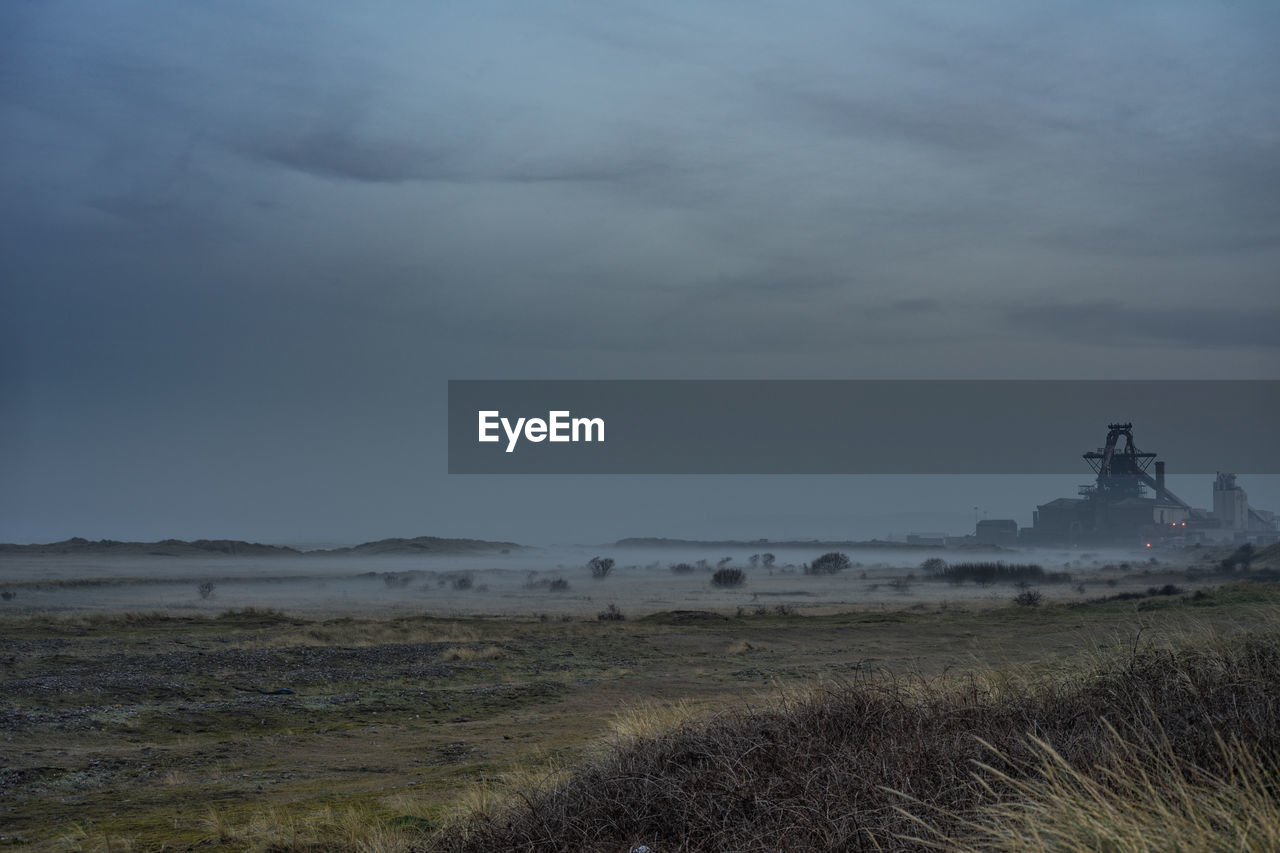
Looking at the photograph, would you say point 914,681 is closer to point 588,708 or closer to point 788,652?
point 588,708

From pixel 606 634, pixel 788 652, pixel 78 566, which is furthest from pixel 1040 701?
pixel 78 566

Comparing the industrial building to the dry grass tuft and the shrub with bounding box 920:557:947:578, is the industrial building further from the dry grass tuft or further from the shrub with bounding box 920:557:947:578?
the dry grass tuft

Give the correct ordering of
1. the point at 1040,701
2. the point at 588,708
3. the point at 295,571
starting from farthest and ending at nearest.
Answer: the point at 295,571, the point at 588,708, the point at 1040,701

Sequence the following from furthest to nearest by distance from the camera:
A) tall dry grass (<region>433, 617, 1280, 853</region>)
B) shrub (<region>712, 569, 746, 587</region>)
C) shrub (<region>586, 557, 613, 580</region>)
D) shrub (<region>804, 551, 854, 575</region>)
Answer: shrub (<region>804, 551, 854, 575</region>), shrub (<region>586, 557, 613, 580</region>), shrub (<region>712, 569, 746, 587</region>), tall dry grass (<region>433, 617, 1280, 853</region>)

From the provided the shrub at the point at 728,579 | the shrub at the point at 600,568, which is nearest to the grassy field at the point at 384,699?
the shrub at the point at 728,579

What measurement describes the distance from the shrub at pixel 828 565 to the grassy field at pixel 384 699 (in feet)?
213

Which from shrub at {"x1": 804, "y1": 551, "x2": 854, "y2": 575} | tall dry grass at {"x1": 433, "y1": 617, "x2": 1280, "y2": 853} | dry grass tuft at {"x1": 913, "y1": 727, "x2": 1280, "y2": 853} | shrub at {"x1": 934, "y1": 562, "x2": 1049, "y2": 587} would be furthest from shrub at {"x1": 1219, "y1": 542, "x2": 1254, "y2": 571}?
dry grass tuft at {"x1": 913, "y1": 727, "x2": 1280, "y2": 853}

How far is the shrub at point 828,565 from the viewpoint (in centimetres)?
10655

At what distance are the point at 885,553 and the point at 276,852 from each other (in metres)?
148

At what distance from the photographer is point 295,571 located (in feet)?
359

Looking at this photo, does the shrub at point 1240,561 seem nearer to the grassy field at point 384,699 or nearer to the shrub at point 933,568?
the shrub at point 933,568

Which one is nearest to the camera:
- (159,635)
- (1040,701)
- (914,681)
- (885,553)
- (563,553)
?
(1040,701)

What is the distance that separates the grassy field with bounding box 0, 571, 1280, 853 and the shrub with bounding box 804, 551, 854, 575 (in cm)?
6501

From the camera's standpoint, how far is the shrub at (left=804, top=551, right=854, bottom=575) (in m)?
107
